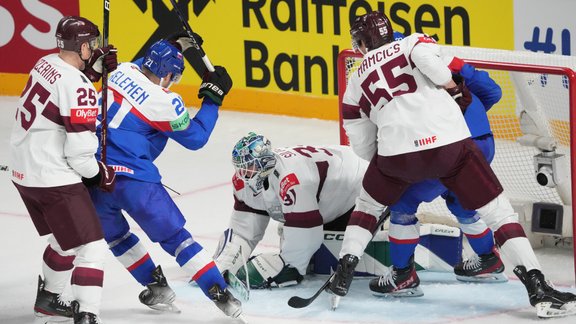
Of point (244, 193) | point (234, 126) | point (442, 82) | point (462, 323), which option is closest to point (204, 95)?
point (244, 193)

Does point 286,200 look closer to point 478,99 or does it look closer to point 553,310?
point 478,99

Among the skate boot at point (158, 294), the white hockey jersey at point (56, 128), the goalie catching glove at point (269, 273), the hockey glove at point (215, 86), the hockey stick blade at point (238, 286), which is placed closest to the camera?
the white hockey jersey at point (56, 128)

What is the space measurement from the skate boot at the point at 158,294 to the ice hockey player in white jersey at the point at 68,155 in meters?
0.53

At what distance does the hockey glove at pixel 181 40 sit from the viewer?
5742 millimetres

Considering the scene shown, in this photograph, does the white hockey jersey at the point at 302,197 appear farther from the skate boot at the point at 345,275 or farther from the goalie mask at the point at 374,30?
the goalie mask at the point at 374,30

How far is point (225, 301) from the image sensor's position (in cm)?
539

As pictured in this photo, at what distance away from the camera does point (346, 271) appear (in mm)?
5559

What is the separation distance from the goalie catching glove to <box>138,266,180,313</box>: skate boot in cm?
41

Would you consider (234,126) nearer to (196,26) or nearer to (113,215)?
(196,26)

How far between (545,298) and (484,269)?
0.67 metres

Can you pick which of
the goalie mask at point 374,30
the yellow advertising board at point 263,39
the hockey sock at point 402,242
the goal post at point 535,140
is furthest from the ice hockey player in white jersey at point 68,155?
the yellow advertising board at point 263,39

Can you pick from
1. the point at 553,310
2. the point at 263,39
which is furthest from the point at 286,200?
the point at 263,39

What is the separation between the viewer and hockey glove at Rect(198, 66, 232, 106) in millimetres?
5539

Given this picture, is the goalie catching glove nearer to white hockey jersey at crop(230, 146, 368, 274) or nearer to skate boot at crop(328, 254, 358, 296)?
white hockey jersey at crop(230, 146, 368, 274)
